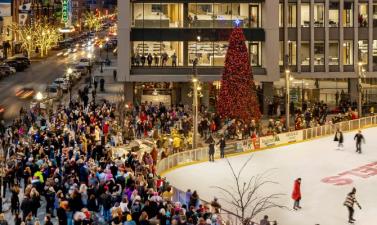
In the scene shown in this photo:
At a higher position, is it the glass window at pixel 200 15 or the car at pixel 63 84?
the glass window at pixel 200 15

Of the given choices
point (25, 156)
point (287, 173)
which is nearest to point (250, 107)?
point (287, 173)

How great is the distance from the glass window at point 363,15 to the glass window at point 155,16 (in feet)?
57.8

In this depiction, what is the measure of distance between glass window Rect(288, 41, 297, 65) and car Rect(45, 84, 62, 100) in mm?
21888

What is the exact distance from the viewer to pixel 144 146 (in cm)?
4219

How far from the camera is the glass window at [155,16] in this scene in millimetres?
65438

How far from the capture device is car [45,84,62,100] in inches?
2672

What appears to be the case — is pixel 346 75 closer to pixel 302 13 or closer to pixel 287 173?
pixel 302 13

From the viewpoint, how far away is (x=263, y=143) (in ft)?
153

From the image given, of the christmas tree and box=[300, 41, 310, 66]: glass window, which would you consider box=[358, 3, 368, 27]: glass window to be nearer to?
box=[300, 41, 310, 66]: glass window

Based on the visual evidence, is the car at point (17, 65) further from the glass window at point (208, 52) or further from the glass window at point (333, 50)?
the glass window at point (333, 50)

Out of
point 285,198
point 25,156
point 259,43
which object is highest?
point 259,43

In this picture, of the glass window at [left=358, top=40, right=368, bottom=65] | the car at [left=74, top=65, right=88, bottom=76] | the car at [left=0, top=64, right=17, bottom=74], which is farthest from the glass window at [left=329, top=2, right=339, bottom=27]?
the car at [left=0, top=64, right=17, bottom=74]

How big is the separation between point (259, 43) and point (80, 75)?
1137 inches

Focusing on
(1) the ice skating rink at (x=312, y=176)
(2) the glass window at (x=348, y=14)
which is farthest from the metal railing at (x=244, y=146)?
(2) the glass window at (x=348, y=14)
